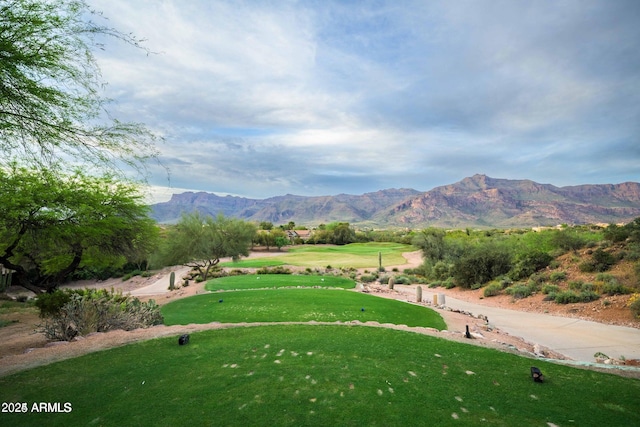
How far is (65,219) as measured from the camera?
12.2 meters

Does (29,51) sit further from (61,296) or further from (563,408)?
(563,408)

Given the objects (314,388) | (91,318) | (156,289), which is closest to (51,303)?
(91,318)

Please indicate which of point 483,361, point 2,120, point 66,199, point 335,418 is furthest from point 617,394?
point 66,199

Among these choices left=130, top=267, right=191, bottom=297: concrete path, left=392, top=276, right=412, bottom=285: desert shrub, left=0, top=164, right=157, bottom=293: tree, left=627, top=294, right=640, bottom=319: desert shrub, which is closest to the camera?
left=0, top=164, right=157, bottom=293: tree

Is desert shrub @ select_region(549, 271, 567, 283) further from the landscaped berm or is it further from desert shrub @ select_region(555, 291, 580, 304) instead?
the landscaped berm

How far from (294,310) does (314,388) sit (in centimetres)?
892

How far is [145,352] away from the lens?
27.4ft

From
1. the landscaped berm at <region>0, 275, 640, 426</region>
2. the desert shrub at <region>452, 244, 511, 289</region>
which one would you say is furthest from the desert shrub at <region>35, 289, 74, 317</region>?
the desert shrub at <region>452, 244, 511, 289</region>

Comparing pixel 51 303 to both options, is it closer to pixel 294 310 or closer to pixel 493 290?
pixel 294 310

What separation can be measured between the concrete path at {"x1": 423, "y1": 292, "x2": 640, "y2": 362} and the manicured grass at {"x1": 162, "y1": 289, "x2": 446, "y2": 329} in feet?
12.1

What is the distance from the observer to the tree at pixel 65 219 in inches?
430

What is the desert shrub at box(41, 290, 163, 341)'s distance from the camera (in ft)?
32.8

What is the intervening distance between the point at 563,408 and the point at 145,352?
9.07m

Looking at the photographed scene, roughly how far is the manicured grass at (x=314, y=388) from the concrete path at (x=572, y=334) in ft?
17.3
